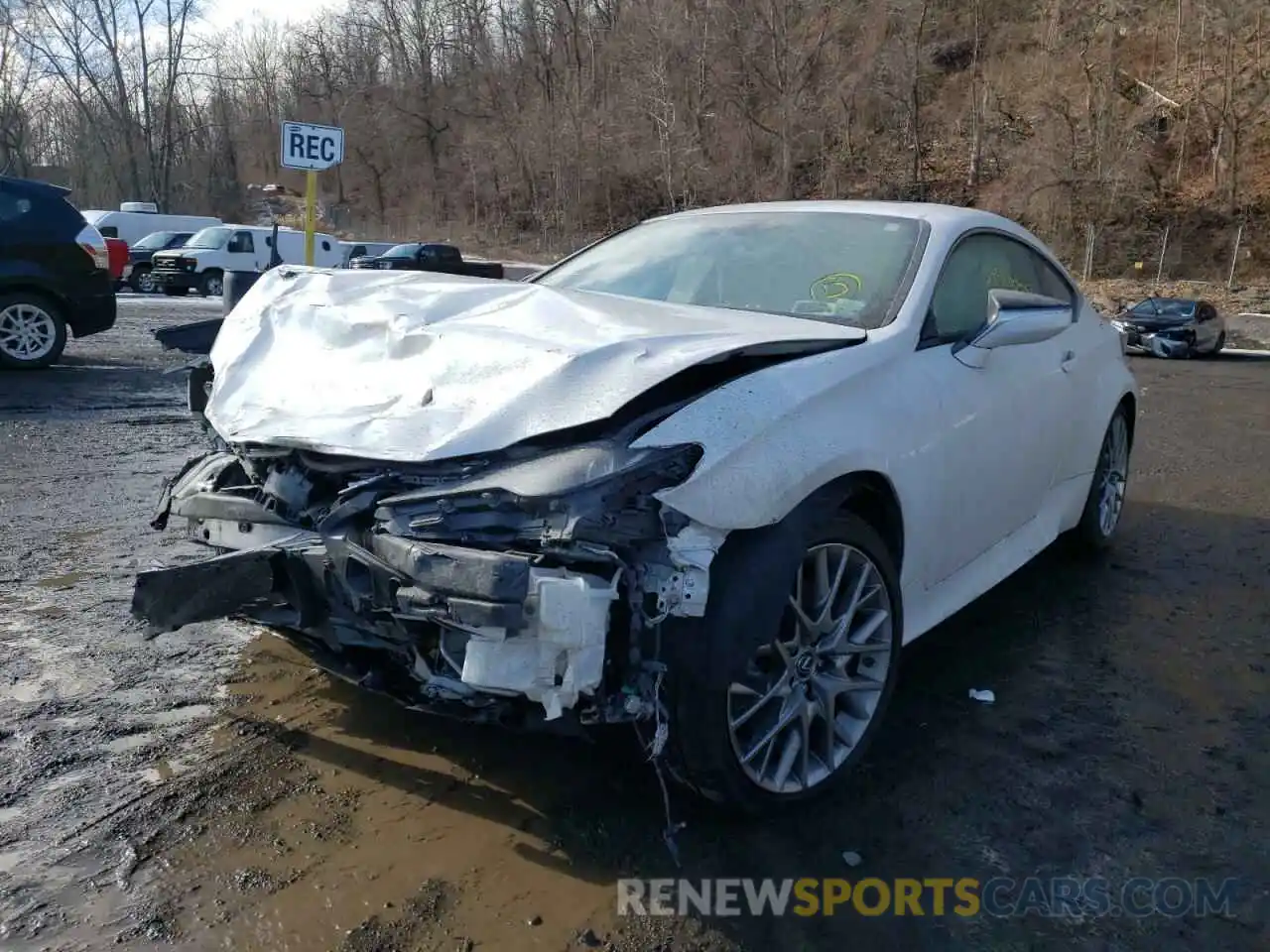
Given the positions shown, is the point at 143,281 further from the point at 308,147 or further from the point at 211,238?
the point at 308,147

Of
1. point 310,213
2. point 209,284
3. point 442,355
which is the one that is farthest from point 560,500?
point 209,284

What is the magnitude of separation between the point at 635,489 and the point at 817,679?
2.77 ft

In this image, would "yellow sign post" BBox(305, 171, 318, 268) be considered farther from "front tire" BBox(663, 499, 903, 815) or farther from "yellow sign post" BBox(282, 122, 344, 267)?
"front tire" BBox(663, 499, 903, 815)

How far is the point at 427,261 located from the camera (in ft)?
89.9

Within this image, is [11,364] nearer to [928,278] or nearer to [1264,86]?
[928,278]

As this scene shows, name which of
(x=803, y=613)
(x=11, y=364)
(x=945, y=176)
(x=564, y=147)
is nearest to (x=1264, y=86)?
(x=945, y=176)

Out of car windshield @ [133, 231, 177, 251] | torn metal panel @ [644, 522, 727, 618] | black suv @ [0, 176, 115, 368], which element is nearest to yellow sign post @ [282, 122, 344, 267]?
black suv @ [0, 176, 115, 368]

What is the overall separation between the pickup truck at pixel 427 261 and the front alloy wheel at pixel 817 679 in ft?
77.1

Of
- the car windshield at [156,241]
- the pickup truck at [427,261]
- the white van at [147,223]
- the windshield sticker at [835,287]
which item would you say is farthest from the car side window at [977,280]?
the white van at [147,223]

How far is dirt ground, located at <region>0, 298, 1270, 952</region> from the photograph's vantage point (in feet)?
8.30

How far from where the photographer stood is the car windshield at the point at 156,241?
1136 inches

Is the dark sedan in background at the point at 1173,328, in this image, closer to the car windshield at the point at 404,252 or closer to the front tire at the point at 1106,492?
the front tire at the point at 1106,492

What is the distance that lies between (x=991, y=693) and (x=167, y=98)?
6156cm

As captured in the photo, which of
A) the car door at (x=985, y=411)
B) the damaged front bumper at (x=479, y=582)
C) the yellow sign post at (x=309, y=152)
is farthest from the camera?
the yellow sign post at (x=309, y=152)
